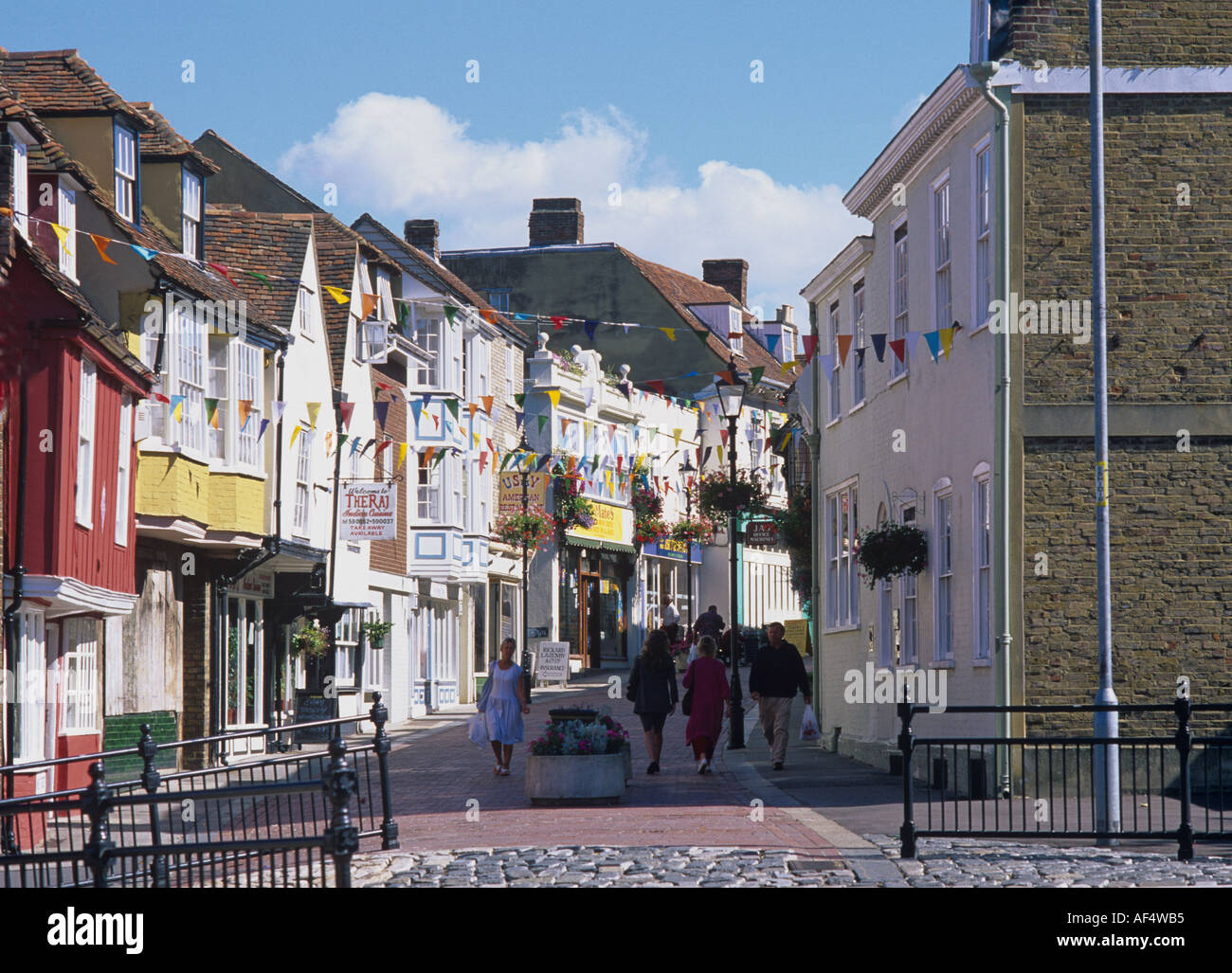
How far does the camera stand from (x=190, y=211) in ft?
91.9

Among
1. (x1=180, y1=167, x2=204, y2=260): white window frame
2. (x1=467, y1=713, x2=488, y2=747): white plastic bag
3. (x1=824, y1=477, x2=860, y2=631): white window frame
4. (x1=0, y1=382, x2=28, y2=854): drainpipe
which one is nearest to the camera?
(x1=0, y1=382, x2=28, y2=854): drainpipe

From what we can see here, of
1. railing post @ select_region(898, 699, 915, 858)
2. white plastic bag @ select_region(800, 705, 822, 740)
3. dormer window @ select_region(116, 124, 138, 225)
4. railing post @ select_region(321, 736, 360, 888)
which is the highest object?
dormer window @ select_region(116, 124, 138, 225)

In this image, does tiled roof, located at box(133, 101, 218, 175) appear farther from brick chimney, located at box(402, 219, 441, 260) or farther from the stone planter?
brick chimney, located at box(402, 219, 441, 260)

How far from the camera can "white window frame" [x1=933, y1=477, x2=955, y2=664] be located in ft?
70.9

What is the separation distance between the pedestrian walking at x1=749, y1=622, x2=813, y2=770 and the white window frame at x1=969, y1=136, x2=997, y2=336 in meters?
5.34

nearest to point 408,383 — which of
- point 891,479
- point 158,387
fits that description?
point 158,387

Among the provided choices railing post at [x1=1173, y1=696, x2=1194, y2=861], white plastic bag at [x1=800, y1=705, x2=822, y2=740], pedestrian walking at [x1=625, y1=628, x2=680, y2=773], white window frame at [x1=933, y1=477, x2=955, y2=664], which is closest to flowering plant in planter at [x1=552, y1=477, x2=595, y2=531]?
white plastic bag at [x1=800, y1=705, x2=822, y2=740]

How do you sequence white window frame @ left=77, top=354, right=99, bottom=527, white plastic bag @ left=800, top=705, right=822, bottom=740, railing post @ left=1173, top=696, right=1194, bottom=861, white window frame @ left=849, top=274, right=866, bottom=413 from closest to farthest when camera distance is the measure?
railing post @ left=1173, top=696, right=1194, bottom=861 → white window frame @ left=77, top=354, right=99, bottom=527 → white window frame @ left=849, top=274, right=866, bottom=413 → white plastic bag @ left=800, top=705, right=822, bottom=740

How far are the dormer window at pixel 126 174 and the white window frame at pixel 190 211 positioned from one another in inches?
93.7

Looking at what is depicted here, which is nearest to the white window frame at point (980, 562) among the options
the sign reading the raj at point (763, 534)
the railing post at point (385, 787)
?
the railing post at point (385, 787)

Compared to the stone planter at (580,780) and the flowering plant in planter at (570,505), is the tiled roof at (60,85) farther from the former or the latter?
the flowering plant in planter at (570,505)

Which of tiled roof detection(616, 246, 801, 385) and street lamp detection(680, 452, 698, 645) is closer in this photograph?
street lamp detection(680, 452, 698, 645)

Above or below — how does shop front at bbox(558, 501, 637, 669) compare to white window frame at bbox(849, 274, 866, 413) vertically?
below
